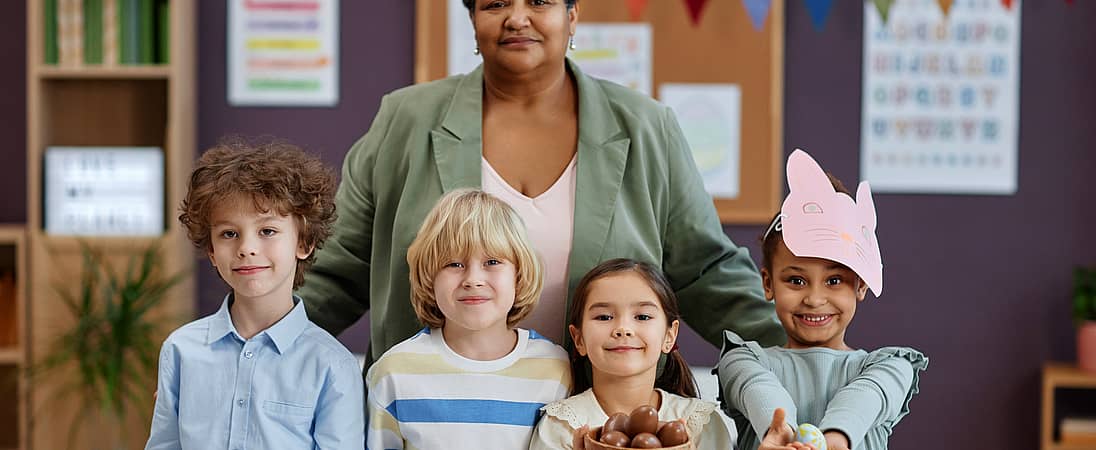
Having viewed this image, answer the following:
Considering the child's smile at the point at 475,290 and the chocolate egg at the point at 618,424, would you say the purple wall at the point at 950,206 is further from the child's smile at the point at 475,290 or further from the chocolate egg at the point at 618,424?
the chocolate egg at the point at 618,424

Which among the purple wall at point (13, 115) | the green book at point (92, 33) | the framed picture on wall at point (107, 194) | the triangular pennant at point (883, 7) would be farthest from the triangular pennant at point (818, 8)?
the purple wall at point (13, 115)

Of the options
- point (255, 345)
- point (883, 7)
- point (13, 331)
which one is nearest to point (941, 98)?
point (883, 7)

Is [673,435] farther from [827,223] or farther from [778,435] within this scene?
[827,223]

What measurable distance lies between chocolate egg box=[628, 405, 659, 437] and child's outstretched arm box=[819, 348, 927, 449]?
0.26 metres

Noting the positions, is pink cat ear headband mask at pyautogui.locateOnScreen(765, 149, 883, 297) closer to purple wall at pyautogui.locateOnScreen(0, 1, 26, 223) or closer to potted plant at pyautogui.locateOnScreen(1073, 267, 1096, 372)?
potted plant at pyautogui.locateOnScreen(1073, 267, 1096, 372)

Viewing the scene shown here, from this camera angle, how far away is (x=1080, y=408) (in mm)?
3736

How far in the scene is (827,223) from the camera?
1665 millimetres

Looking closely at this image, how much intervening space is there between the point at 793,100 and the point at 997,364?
1.18 meters

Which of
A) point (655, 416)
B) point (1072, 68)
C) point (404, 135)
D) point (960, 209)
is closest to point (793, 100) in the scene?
point (960, 209)

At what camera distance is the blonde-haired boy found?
1.63 meters

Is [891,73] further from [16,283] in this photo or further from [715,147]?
[16,283]

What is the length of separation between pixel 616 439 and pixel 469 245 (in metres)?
0.39

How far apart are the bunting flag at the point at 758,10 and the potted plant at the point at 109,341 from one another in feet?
6.94

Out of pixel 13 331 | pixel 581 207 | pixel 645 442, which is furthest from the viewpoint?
pixel 13 331
